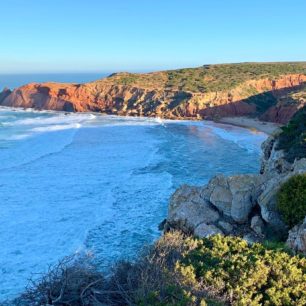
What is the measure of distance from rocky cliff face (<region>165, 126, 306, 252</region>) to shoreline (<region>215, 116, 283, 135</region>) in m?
41.5

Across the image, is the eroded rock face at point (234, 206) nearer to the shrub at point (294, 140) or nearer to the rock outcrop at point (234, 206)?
the rock outcrop at point (234, 206)

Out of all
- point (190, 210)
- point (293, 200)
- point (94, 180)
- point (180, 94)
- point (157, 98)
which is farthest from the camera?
point (157, 98)

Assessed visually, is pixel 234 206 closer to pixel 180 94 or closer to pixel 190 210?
pixel 190 210

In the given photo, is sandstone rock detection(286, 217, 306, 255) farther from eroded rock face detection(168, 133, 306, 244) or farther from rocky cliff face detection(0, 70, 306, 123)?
rocky cliff face detection(0, 70, 306, 123)

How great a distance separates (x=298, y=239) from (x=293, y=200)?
2.41 metres

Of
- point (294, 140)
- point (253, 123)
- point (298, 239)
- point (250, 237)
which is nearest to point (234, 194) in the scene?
point (250, 237)

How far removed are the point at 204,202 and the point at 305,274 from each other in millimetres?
8183

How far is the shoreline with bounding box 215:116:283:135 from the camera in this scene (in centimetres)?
5922

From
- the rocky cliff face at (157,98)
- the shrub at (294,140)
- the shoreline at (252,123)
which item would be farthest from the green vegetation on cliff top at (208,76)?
the shrub at (294,140)

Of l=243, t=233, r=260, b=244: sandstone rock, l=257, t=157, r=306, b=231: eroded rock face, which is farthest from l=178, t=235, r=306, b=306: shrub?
l=257, t=157, r=306, b=231: eroded rock face

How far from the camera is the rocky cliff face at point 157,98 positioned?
73812mm

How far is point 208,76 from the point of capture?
91.4m

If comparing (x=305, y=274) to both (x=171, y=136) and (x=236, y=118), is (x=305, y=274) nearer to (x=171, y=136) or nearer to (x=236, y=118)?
(x=171, y=136)

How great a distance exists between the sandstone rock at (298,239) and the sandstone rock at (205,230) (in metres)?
3.20
